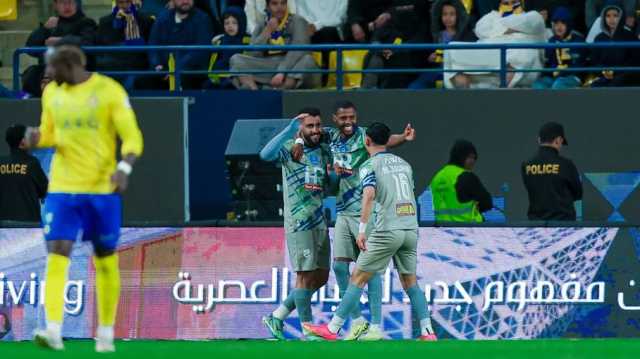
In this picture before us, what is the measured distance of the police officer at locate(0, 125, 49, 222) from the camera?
706 inches

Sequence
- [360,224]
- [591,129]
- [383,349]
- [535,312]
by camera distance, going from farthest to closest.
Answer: [591,129]
[535,312]
[360,224]
[383,349]

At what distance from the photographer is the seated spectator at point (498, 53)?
65.7ft

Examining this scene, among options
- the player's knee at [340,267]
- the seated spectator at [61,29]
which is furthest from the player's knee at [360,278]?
the seated spectator at [61,29]

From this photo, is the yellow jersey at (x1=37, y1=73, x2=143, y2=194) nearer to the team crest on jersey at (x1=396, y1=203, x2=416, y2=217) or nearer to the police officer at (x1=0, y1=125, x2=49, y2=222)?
the team crest on jersey at (x1=396, y1=203, x2=416, y2=217)

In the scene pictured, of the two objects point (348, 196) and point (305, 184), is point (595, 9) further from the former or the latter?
point (305, 184)

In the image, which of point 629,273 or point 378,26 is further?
point 378,26

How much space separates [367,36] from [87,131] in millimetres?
10179

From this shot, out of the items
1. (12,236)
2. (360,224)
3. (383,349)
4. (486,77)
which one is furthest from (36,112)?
(383,349)

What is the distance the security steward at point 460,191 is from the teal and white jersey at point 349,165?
147 centimetres

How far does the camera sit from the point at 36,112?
67.0 ft

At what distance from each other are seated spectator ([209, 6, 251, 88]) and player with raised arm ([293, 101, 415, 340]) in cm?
498

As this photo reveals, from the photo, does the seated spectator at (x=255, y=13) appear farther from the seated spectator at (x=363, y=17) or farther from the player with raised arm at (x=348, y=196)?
the player with raised arm at (x=348, y=196)

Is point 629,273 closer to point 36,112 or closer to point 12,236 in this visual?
point 12,236

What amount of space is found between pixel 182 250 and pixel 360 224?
260 cm
